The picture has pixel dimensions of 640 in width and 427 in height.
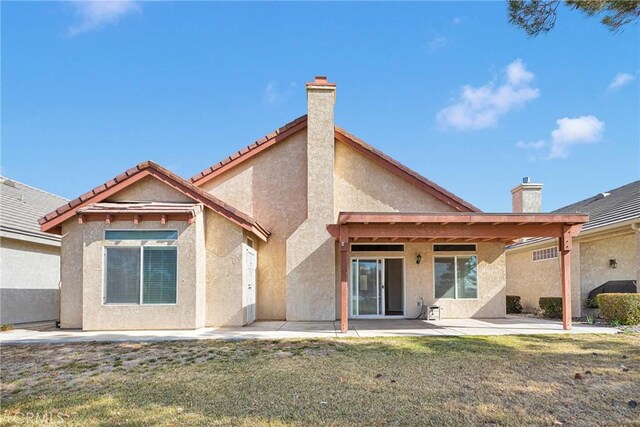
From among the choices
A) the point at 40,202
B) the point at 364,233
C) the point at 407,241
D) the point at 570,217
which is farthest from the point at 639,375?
the point at 40,202

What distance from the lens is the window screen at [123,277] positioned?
12.0 metres

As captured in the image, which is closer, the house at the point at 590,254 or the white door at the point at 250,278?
the white door at the point at 250,278

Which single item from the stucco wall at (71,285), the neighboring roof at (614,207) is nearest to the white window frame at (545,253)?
the neighboring roof at (614,207)

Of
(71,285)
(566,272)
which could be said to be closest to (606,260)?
(566,272)

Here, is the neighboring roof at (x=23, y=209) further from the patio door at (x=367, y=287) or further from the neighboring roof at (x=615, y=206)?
the neighboring roof at (x=615, y=206)

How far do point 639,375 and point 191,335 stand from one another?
940 cm

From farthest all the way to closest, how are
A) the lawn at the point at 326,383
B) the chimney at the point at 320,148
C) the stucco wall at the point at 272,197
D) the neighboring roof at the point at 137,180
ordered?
the stucco wall at the point at 272,197, the chimney at the point at 320,148, the neighboring roof at the point at 137,180, the lawn at the point at 326,383

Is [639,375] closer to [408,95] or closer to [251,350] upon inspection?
[251,350]

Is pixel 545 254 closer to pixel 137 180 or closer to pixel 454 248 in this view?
pixel 454 248

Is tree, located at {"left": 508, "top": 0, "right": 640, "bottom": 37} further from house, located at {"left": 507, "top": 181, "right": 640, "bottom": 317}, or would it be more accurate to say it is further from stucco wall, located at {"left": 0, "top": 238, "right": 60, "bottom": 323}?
stucco wall, located at {"left": 0, "top": 238, "right": 60, "bottom": 323}

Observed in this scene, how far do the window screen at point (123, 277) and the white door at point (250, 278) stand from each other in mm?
3081

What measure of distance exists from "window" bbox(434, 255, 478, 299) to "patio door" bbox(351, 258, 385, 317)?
81.8 inches

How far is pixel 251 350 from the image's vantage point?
29.4 feet

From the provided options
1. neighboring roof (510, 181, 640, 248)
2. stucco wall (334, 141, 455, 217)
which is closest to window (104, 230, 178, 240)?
stucco wall (334, 141, 455, 217)
